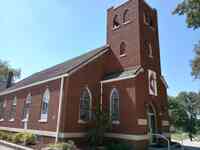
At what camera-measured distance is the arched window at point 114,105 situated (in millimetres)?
15512

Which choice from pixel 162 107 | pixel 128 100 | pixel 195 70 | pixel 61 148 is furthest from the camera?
pixel 195 70

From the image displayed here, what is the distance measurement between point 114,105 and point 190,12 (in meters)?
9.01

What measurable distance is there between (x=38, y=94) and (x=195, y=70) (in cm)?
1554

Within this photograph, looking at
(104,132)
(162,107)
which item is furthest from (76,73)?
(162,107)

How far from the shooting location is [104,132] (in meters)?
14.8

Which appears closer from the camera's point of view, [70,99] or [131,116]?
[131,116]

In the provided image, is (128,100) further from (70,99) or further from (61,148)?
(61,148)

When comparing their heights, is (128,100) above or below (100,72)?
below

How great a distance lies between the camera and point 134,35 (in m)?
17.1

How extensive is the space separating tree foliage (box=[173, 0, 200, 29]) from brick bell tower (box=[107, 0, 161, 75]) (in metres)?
3.94

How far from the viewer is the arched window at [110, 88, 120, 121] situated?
50.9ft

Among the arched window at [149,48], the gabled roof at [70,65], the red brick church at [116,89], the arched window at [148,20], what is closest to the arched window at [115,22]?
the red brick church at [116,89]

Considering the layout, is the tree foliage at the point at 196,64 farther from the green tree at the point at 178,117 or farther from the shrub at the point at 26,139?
the green tree at the point at 178,117

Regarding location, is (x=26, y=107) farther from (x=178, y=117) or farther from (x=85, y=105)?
(x=178, y=117)
